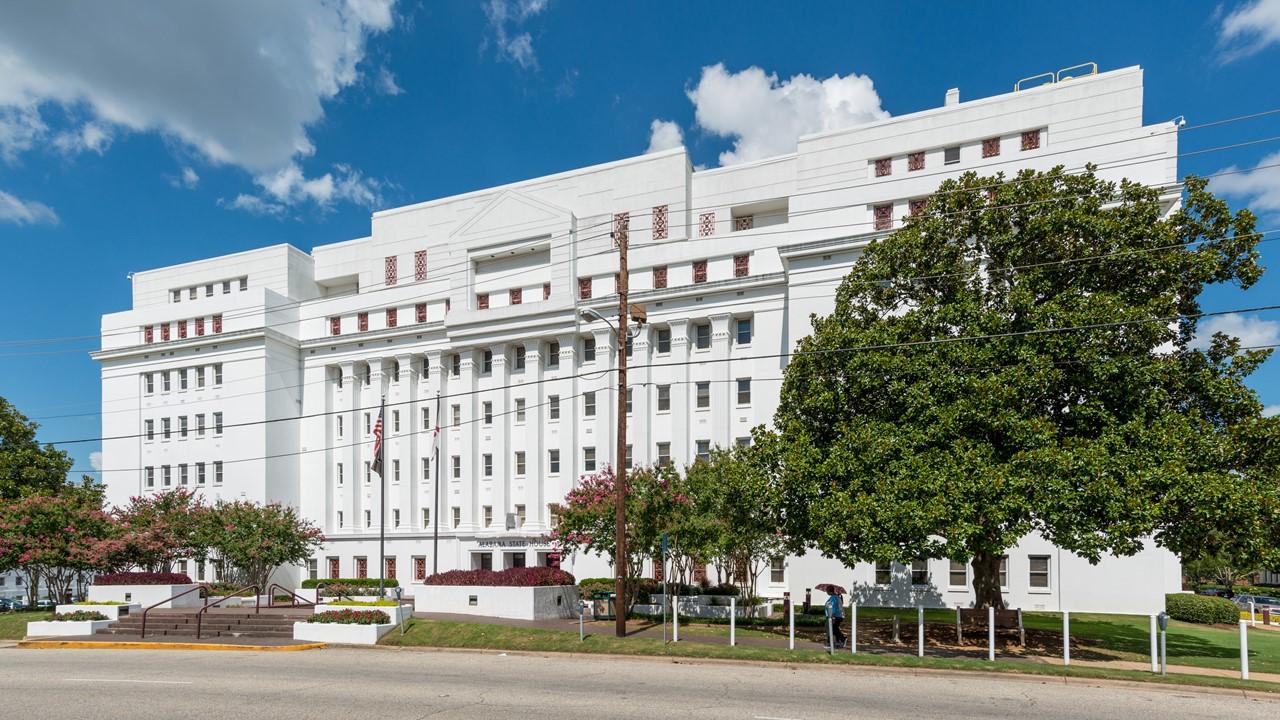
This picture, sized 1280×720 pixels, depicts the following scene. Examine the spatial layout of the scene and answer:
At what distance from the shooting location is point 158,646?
79.3 ft

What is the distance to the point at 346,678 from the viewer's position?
1681 cm

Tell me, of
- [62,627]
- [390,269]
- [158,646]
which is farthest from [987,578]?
[390,269]

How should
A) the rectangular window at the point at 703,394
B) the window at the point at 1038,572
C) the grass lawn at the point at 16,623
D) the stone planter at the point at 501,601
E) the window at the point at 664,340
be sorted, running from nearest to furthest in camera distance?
the stone planter at the point at 501,601, the grass lawn at the point at 16,623, the window at the point at 1038,572, the rectangular window at the point at 703,394, the window at the point at 664,340

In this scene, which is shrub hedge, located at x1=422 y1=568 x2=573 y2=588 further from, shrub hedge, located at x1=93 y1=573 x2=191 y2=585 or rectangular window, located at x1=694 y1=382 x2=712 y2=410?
rectangular window, located at x1=694 y1=382 x2=712 y2=410

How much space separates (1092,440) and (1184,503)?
243 centimetres

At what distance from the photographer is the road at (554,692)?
13070 mm

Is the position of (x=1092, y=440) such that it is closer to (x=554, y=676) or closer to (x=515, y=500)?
(x=554, y=676)

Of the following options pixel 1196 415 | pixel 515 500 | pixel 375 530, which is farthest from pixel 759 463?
pixel 375 530

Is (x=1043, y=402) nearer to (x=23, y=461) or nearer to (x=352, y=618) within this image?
(x=352, y=618)

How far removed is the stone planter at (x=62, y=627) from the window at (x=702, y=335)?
2878 cm

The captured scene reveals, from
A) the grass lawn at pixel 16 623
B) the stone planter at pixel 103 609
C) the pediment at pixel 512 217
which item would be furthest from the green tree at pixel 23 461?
the pediment at pixel 512 217

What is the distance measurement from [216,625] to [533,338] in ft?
77.2

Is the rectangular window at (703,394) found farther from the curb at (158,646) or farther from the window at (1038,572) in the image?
the curb at (158,646)

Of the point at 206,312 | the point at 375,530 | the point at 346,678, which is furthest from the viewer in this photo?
the point at 206,312
